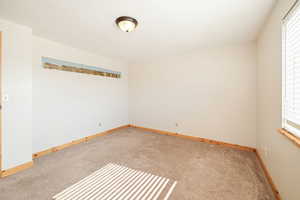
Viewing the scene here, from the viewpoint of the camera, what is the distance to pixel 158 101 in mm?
4152

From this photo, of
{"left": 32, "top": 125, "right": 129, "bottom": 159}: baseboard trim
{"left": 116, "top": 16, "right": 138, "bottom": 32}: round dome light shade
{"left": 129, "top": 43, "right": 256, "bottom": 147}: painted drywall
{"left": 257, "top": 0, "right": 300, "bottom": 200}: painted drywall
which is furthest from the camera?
{"left": 129, "top": 43, "right": 256, "bottom": 147}: painted drywall

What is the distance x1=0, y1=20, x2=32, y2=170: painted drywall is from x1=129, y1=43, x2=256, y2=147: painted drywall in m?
2.99

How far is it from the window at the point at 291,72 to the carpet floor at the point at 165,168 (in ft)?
3.25

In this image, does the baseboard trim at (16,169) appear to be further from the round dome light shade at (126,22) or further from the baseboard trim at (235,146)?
the baseboard trim at (235,146)

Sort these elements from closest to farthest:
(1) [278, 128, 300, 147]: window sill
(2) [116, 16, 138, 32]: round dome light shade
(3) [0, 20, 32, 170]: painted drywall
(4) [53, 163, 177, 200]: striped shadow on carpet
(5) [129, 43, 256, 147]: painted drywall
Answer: (1) [278, 128, 300, 147]: window sill
(4) [53, 163, 177, 200]: striped shadow on carpet
(2) [116, 16, 138, 32]: round dome light shade
(3) [0, 20, 32, 170]: painted drywall
(5) [129, 43, 256, 147]: painted drywall

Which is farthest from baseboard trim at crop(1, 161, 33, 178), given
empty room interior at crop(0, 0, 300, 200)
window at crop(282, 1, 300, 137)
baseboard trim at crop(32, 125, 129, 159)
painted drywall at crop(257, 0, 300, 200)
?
window at crop(282, 1, 300, 137)

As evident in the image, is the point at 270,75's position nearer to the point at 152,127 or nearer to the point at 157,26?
the point at 157,26

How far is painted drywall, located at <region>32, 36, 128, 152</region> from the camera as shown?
2.57 meters

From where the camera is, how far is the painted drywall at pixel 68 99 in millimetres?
2566

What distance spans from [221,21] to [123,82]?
11.4 ft

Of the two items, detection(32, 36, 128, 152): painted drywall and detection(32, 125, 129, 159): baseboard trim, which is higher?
detection(32, 36, 128, 152): painted drywall

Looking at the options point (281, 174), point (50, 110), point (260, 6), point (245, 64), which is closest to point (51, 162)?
point (50, 110)

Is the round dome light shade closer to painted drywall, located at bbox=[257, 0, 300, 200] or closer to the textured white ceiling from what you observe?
the textured white ceiling

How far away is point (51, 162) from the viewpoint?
228cm
